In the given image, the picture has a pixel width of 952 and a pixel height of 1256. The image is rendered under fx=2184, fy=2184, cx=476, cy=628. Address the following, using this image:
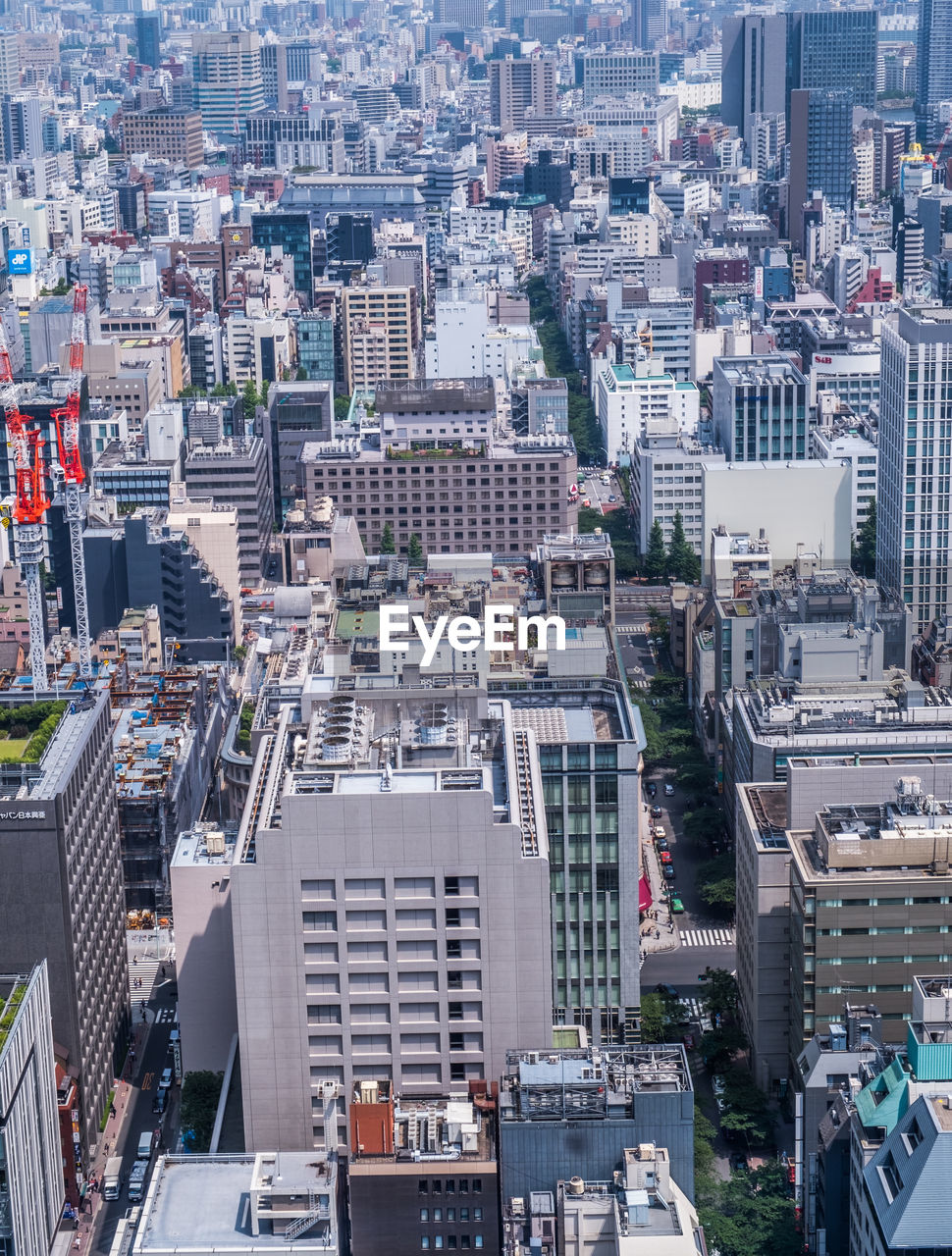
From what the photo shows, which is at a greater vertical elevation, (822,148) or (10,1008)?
(822,148)

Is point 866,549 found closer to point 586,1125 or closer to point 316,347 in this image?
point 316,347

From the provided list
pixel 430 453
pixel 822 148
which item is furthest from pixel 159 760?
pixel 822 148

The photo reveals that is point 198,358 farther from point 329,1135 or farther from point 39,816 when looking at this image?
point 329,1135

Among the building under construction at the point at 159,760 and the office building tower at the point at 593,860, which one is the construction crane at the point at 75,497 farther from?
Result: the office building tower at the point at 593,860

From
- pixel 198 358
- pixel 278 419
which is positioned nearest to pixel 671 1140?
pixel 278 419

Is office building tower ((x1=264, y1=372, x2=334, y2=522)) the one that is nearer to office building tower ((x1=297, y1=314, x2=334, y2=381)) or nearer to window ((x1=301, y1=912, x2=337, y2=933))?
office building tower ((x1=297, y1=314, x2=334, y2=381))

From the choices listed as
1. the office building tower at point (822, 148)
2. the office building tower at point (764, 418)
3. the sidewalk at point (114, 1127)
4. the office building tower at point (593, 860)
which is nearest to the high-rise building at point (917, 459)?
the office building tower at point (764, 418)
